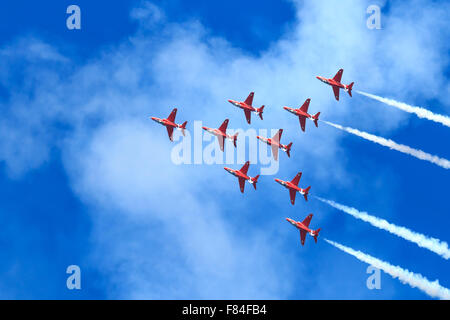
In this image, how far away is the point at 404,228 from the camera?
198 m
